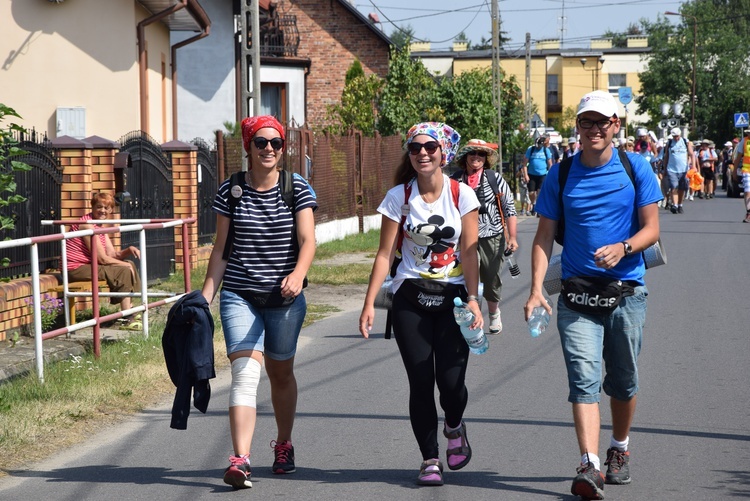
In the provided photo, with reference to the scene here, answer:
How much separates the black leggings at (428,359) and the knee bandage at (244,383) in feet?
2.42

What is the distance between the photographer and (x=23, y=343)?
998 cm

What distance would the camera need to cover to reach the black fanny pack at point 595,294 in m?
5.62

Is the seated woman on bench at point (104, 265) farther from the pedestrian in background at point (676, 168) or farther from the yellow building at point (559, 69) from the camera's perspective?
the yellow building at point (559, 69)

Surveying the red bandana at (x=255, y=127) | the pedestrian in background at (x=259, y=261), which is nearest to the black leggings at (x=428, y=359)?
the pedestrian in background at (x=259, y=261)

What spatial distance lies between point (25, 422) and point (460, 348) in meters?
2.81

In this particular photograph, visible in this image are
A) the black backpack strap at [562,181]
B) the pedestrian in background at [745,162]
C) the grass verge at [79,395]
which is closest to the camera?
the black backpack strap at [562,181]

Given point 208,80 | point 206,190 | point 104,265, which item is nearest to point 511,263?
point 104,265

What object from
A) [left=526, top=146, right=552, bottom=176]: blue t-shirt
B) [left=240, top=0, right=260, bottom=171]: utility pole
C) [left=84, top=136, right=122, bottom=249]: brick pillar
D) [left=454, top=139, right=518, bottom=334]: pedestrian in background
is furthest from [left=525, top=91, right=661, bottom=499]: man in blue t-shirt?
[left=526, top=146, right=552, bottom=176]: blue t-shirt

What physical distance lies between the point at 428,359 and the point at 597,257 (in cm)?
99

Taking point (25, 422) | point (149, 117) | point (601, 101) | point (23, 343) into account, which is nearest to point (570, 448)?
point (601, 101)

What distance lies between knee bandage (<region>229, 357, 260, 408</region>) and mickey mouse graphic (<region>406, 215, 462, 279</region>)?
0.96 m

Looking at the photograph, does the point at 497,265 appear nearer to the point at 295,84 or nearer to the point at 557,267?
the point at 557,267

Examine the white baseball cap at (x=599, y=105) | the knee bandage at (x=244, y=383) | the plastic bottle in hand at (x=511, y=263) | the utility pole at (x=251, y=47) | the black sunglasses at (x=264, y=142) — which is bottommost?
the knee bandage at (x=244, y=383)

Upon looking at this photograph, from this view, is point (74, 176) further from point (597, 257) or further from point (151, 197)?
point (597, 257)
